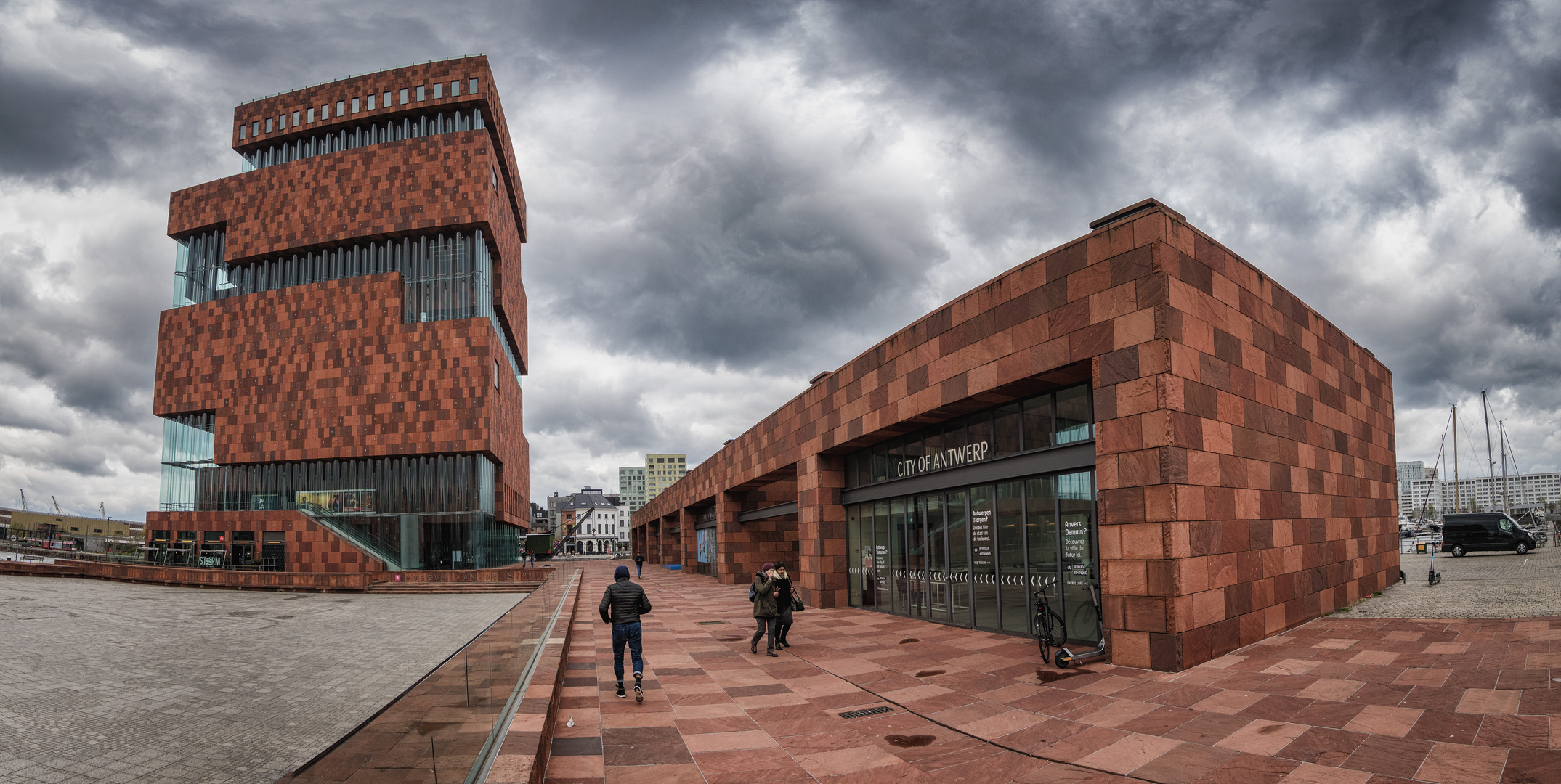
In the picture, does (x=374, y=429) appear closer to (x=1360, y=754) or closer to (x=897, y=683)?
(x=897, y=683)

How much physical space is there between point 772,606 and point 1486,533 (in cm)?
3211

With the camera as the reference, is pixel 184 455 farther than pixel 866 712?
Yes

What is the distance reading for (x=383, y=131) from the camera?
62.0 meters

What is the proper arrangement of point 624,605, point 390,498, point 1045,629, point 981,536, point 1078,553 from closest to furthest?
point 624,605
point 1045,629
point 1078,553
point 981,536
point 390,498

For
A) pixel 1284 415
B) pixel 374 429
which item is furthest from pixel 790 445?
pixel 374 429

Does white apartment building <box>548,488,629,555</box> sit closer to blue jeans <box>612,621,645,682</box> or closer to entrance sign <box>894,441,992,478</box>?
entrance sign <box>894,441,992,478</box>

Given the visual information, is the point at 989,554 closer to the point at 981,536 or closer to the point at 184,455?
the point at 981,536

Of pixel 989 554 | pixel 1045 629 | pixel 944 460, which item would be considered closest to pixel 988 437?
pixel 944 460

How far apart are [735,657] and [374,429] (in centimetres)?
4946

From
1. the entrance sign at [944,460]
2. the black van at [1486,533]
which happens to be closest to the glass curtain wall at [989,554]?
the entrance sign at [944,460]

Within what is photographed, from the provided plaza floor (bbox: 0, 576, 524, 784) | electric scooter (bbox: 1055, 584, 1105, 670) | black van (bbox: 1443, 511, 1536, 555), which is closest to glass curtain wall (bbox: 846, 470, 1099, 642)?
electric scooter (bbox: 1055, 584, 1105, 670)

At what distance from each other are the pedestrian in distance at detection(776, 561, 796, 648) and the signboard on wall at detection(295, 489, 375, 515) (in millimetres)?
49584

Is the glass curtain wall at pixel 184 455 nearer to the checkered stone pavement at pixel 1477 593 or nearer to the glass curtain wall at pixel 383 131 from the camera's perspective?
the glass curtain wall at pixel 383 131

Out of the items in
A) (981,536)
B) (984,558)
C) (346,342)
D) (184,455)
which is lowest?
(984,558)
